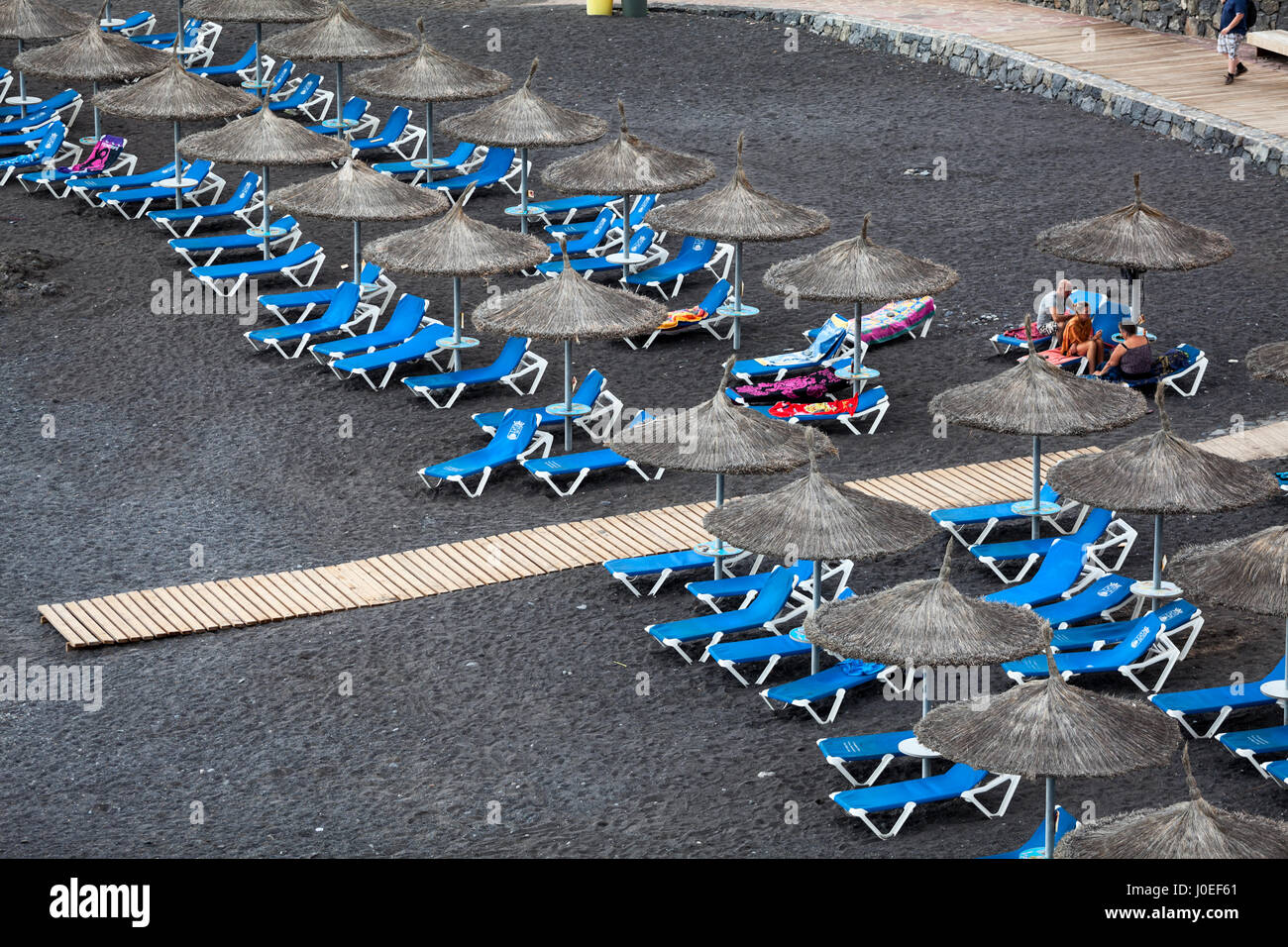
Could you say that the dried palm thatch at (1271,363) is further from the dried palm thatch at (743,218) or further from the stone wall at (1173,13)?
the stone wall at (1173,13)

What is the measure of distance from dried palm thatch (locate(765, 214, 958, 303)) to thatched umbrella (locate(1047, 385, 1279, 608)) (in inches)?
161

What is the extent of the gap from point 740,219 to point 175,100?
→ 710 centimetres

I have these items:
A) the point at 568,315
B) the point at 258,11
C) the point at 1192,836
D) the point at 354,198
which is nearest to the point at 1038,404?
the point at 568,315

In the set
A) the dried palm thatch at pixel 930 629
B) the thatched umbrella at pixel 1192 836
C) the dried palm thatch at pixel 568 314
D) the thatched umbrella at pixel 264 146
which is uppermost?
the thatched umbrella at pixel 1192 836

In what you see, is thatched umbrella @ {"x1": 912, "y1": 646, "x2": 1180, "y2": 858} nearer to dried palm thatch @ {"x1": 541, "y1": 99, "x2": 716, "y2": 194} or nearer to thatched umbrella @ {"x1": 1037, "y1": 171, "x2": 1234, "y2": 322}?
thatched umbrella @ {"x1": 1037, "y1": 171, "x2": 1234, "y2": 322}

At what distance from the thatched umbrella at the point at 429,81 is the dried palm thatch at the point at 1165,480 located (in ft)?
38.3

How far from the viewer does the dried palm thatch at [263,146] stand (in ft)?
63.9

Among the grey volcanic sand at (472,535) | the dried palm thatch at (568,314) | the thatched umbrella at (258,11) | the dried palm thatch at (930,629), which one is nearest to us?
the dried palm thatch at (930,629)

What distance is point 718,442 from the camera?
42.0 ft

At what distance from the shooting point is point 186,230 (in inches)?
835

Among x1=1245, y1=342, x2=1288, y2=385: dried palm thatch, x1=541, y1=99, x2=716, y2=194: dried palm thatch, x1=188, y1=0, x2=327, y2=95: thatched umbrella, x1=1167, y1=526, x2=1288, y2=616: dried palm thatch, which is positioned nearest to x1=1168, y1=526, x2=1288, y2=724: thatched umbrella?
x1=1167, y1=526, x2=1288, y2=616: dried palm thatch

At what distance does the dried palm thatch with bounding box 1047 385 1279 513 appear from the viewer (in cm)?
1184

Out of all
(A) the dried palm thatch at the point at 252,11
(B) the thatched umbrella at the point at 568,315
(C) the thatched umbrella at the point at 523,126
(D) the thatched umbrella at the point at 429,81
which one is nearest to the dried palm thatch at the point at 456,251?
(B) the thatched umbrella at the point at 568,315
